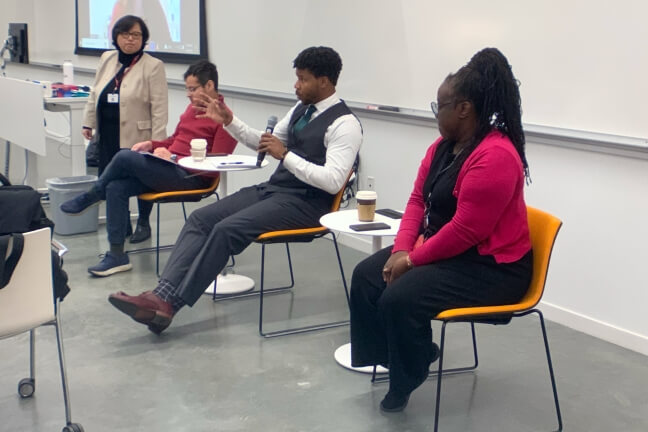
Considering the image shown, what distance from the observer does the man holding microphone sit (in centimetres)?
317

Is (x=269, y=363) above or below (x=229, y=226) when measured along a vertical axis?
below

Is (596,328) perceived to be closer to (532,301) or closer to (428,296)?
(532,301)

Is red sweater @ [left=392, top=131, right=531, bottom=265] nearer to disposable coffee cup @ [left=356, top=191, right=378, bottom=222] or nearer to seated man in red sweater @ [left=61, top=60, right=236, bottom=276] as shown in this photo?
disposable coffee cup @ [left=356, top=191, right=378, bottom=222]

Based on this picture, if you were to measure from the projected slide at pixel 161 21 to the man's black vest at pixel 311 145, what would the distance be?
2807 mm

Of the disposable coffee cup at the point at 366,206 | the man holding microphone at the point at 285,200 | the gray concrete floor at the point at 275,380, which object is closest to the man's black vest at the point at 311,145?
the man holding microphone at the point at 285,200

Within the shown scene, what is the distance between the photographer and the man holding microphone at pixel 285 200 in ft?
10.4

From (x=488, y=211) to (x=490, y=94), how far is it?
0.38 metres

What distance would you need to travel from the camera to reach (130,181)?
4.12m

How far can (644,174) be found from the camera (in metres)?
3.12

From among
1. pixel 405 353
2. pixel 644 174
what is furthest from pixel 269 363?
pixel 644 174

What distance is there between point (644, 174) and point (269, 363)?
169 centimetres

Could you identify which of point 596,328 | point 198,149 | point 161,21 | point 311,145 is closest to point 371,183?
point 198,149

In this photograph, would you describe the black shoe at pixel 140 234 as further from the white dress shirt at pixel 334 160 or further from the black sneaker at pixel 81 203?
the white dress shirt at pixel 334 160

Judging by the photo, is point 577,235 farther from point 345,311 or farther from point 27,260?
point 27,260
